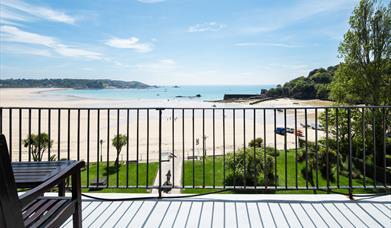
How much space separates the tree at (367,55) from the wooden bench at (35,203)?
13.2 meters

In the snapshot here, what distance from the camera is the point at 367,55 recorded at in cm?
1185

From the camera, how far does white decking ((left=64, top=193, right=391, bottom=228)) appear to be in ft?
7.55

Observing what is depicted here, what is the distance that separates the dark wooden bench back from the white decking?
4.59 ft

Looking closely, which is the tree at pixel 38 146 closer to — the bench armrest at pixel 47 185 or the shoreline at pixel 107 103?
the bench armrest at pixel 47 185

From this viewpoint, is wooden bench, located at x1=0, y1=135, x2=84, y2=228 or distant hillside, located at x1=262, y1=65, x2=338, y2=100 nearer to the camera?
wooden bench, located at x1=0, y1=135, x2=84, y2=228

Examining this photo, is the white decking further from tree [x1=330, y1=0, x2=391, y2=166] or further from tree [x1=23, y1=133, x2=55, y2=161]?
tree [x1=330, y1=0, x2=391, y2=166]

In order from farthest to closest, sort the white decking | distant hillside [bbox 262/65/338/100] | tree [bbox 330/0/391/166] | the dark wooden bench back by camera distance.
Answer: distant hillside [bbox 262/65/338/100] < tree [bbox 330/0/391/166] < the white decking < the dark wooden bench back

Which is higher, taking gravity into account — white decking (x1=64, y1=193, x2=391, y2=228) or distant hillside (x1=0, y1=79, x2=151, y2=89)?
distant hillside (x1=0, y1=79, x2=151, y2=89)

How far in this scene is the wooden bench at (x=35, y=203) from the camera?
0.97m

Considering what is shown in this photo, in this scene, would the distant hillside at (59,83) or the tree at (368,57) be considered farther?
the distant hillside at (59,83)

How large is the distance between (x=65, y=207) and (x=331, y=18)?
13535 millimetres

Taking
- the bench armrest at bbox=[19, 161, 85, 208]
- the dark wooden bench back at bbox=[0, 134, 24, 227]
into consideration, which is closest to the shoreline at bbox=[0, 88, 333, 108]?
the bench armrest at bbox=[19, 161, 85, 208]

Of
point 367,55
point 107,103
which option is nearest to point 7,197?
point 367,55

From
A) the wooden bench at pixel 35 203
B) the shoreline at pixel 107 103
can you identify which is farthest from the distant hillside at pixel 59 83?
the wooden bench at pixel 35 203
